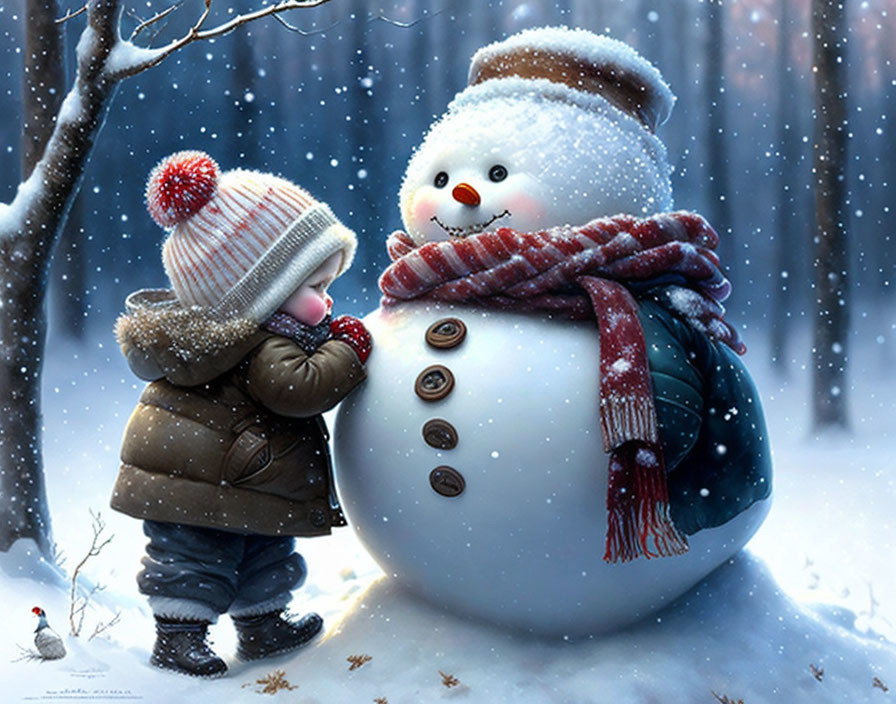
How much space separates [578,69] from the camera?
1.79 m

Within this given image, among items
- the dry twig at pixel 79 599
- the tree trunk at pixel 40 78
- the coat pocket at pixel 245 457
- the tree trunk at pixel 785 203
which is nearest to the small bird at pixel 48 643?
the dry twig at pixel 79 599

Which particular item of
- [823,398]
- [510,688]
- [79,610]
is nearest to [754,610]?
[510,688]

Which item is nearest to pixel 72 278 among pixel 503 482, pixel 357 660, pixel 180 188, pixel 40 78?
pixel 40 78

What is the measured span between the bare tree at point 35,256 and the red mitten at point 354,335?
759mm

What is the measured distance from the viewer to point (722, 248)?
254 cm

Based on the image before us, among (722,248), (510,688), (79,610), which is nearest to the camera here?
(510,688)

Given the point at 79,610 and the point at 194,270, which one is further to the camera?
the point at 79,610

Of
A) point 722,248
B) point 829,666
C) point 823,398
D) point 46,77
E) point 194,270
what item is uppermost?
point 46,77

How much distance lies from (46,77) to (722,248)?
67.2 inches

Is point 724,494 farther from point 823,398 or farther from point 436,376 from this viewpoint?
point 823,398

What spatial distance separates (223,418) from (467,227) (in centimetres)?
53

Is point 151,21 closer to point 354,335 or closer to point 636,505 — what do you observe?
point 354,335

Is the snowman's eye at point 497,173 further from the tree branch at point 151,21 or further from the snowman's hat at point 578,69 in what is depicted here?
the tree branch at point 151,21

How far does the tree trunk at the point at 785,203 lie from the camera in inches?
94.7
